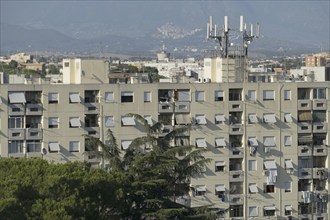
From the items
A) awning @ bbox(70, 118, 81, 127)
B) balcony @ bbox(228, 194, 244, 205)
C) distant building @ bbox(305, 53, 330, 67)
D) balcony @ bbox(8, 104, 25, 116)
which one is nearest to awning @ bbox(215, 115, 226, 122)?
balcony @ bbox(228, 194, 244, 205)

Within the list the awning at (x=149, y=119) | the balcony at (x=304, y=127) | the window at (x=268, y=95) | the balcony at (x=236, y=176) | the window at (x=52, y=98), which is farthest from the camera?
the balcony at (x=304, y=127)

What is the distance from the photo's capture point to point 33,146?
3266 centimetres

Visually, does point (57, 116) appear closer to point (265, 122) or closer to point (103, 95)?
point (103, 95)

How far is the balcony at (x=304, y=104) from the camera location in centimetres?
3495

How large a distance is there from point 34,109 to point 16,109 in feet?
1.47

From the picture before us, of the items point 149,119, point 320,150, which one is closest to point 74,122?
point 149,119

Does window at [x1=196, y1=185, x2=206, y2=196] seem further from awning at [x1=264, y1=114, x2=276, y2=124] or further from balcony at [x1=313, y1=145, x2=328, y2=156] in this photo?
balcony at [x1=313, y1=145, x2=328, y2=156]

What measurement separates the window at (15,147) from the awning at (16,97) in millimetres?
1010

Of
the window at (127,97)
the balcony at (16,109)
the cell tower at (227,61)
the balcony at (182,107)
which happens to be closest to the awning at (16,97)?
the balcony at (16,109)

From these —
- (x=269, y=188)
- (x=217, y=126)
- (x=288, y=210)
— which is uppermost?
(x=217, y=126)

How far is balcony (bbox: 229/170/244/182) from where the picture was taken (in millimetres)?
34094

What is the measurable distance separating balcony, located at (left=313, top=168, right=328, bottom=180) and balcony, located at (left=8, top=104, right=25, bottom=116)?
7962 mm

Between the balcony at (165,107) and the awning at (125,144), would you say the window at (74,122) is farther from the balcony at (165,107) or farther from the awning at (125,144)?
the balcony at (165,107)

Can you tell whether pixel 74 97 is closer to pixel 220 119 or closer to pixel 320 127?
pixel 220 119
